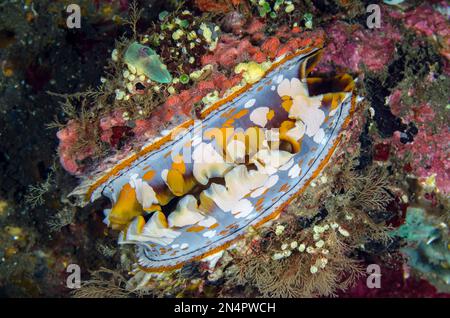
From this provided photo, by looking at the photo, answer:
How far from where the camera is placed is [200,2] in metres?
3.36

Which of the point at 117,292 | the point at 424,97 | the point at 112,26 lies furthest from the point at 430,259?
the point at 112,26

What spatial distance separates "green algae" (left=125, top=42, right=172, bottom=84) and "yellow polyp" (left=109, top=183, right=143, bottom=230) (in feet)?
3.32

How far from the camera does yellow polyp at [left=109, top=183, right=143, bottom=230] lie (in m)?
3.36

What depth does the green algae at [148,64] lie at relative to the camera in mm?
2945

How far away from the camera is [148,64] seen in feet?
9.66

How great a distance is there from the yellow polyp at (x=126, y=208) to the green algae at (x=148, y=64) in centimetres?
101

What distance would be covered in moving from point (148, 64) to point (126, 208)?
131cm

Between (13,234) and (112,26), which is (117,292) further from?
(112,26)

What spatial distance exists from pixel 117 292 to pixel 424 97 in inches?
150

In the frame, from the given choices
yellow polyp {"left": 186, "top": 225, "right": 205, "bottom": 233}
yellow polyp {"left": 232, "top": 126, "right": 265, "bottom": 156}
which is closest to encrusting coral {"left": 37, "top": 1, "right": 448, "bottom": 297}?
yellow polyp {"left": 232, "top": 126, "right": 265, "bottom": 156}

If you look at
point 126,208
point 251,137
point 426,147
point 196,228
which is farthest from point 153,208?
point 426,147

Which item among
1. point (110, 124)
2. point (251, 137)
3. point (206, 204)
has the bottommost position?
point (206, 204)

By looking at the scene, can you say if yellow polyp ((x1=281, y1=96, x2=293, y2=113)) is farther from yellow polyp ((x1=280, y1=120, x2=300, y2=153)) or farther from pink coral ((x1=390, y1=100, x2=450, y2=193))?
pink coral ((x1=390, y1=100, x2=450, y2=193))

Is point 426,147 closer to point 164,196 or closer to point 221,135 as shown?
point 221,135
